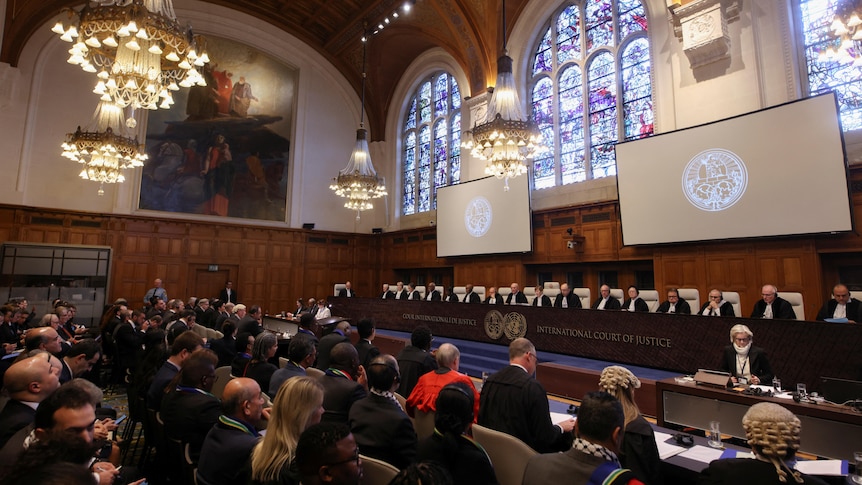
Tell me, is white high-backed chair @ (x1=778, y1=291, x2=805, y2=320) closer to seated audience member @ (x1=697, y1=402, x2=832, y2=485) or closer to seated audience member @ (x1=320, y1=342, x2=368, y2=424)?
seated audience member @ (x1=697, y1=402, x2=832, y2=485)

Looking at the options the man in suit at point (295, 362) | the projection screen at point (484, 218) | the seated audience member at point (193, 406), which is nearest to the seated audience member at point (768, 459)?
the seated audience member at point (193, 406)

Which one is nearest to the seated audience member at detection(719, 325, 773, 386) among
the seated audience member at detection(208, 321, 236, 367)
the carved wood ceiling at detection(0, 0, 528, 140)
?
the seated audience member at detection(208, 321, 236, 367)

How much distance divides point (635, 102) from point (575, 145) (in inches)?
63.0

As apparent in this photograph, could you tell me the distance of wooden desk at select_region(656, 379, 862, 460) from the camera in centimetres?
299

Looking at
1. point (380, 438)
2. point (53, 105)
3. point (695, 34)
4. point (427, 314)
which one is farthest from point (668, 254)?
point (53, 105)

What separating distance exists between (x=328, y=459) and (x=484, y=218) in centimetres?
1084

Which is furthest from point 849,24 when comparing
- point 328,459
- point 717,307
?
point 328,459

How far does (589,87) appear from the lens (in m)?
10.6

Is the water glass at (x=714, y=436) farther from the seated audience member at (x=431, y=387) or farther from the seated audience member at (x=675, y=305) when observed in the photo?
the seated audience member at (x=675, y=305)

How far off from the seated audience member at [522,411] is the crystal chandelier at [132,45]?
4725 millimetres

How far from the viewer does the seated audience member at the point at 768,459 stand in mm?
1659

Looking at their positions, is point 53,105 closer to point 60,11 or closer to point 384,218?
point 60,11

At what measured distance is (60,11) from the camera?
1168cm

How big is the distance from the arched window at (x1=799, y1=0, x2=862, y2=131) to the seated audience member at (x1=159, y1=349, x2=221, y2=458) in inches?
361
